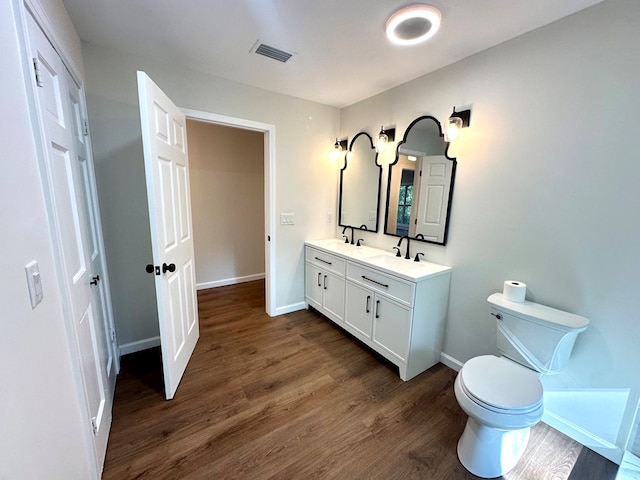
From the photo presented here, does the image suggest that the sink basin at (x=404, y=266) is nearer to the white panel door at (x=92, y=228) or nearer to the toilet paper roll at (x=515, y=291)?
the toilet paper roll at (x=515, y=291)

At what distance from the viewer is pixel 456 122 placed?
1.90 m

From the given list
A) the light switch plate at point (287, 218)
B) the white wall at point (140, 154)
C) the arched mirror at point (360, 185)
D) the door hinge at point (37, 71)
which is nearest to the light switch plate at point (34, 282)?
the door hinge at point (37, 71)

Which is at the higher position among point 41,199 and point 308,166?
point 308,166

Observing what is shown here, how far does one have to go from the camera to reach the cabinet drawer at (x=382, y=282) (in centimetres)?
190

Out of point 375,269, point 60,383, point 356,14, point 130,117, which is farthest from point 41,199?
point 375,269

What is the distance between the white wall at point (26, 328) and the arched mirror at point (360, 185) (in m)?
2.37

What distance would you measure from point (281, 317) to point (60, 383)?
2.12 meters

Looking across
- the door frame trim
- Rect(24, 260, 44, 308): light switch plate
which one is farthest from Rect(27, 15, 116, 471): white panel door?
the door frame trim

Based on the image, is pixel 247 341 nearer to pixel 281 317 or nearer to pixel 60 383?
pixel 281 317

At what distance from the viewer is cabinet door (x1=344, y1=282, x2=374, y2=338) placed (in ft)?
7.37

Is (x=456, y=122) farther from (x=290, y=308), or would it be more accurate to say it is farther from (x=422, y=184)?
(x=290, y=308)

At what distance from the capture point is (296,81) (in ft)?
7.72

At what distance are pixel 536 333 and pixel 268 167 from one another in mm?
2469

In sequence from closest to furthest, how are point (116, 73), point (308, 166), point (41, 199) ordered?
point (41, 199)
point (116, 73)
point (308, 166)
